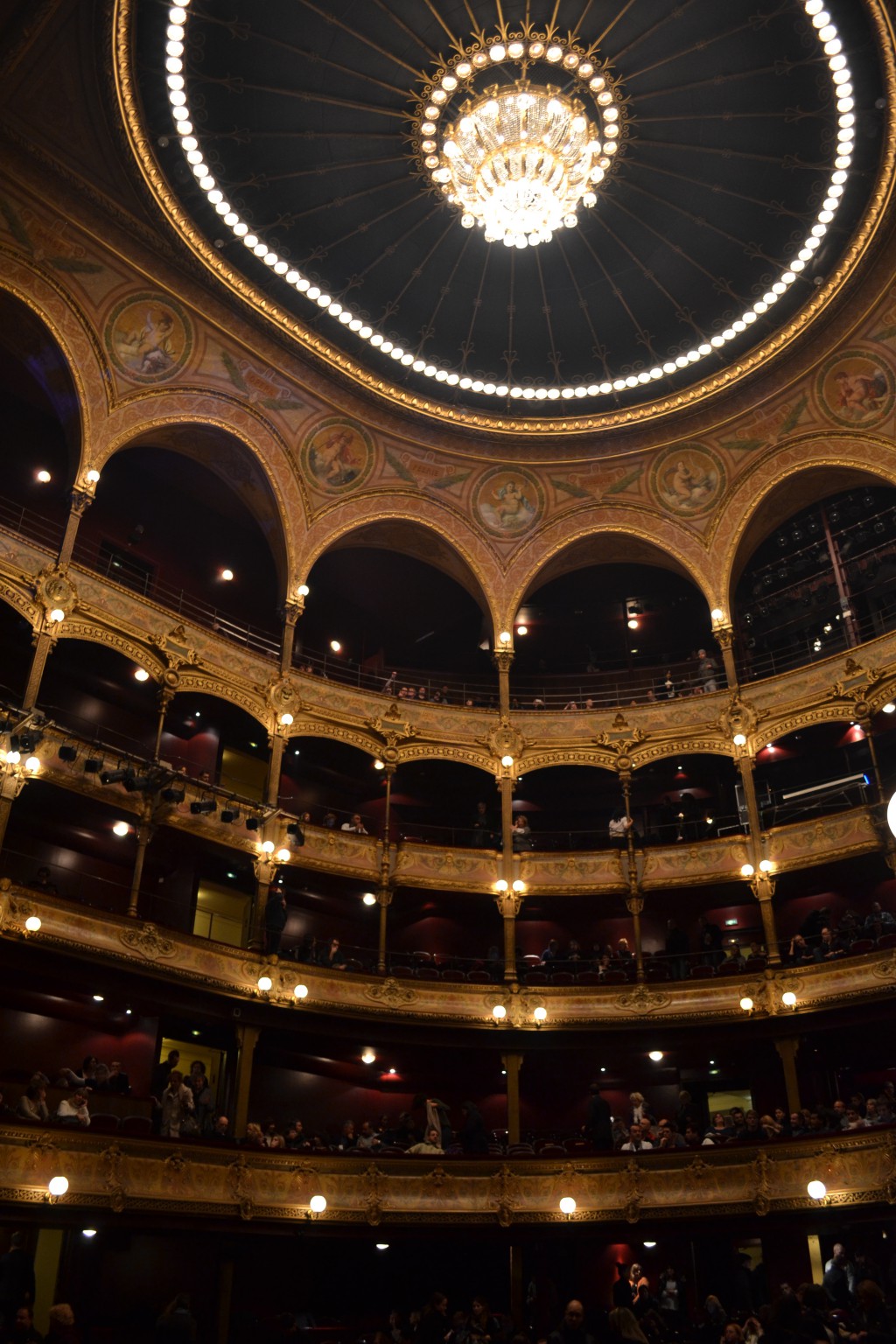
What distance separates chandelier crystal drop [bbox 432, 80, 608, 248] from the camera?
22.2 meters

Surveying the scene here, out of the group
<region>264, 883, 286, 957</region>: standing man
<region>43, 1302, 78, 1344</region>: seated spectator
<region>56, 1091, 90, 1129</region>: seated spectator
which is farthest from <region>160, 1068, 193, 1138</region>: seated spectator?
<region>43, 1302, 78, 1344</region>: seated spectator

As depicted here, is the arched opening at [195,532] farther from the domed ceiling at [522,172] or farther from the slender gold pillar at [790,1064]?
the slender gold pillar at [790,1064]

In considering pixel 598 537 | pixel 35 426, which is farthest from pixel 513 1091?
pixel 35 426

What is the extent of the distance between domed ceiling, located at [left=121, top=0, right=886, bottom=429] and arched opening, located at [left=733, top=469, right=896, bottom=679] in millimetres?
4424

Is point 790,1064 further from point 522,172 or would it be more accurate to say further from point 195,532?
point 195,532

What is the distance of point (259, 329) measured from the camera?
26.9m

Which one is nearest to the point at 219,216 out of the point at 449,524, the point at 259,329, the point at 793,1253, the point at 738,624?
the point at 259,329

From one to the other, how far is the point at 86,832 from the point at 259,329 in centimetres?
1261

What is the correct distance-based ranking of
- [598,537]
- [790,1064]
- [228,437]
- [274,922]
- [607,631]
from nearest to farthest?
[790,1064] < [274,922] < [228,437] < [598,537] < [607,631]

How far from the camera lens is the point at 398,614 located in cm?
3416

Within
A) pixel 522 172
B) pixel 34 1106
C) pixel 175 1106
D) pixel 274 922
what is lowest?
pixel 34 1106

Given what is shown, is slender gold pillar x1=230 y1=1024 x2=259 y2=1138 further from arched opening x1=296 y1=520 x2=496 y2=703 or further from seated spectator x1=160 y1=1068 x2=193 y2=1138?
arched opening x1=296 y1=520 x2=496 y2=703

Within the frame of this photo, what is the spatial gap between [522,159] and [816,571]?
13955 millimetres

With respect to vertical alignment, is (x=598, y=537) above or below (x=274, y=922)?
above
